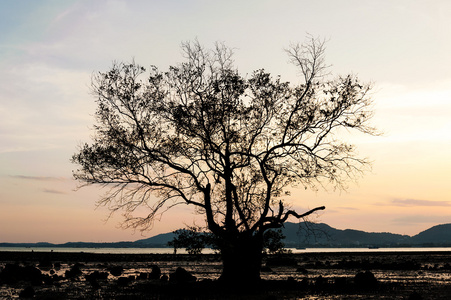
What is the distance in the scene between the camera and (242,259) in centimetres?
3550

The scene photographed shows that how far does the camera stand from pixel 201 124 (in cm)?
3550

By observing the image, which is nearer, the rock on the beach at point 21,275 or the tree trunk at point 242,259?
the tree trunk at point 242,259

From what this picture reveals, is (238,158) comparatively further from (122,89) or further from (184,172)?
(122,89)

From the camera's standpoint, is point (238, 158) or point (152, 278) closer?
point (238, 158)

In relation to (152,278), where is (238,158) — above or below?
above

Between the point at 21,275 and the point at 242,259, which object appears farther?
the point at 21,275

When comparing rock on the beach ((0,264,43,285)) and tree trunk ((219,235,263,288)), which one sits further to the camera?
rock on the beach ((0,264,43,285))

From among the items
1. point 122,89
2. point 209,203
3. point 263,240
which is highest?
point 122,89

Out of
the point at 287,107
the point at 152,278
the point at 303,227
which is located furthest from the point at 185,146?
the point at 152,278

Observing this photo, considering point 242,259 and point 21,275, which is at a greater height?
point 242,259

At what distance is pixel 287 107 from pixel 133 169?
12.1 meters

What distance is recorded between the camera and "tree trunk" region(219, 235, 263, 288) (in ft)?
116

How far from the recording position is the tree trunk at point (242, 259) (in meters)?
35.3

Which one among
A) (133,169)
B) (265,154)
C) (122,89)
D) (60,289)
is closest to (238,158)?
(265,154)
